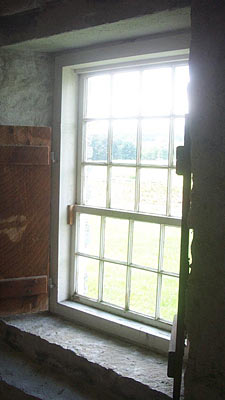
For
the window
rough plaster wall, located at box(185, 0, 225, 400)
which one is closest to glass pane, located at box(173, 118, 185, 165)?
the window

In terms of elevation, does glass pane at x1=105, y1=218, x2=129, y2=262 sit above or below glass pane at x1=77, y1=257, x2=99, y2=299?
above

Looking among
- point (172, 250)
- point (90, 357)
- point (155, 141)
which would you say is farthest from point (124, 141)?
point (90, 357)

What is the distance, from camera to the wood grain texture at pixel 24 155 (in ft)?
8.16

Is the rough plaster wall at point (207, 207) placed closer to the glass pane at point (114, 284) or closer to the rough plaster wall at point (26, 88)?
the glass pane at point (114, 284)

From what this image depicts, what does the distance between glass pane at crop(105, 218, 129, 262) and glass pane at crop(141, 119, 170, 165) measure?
470 mm

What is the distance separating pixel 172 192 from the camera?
232 cm

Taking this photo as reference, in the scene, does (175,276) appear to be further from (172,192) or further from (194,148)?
(194,148)

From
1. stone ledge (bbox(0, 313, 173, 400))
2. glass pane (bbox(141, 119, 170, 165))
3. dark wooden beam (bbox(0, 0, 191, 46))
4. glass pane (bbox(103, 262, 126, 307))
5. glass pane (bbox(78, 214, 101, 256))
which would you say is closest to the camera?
dark wooden beam (bbox(0, 0, 191, 46))

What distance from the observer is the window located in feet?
7.61

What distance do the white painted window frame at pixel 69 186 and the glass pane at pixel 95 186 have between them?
98mm

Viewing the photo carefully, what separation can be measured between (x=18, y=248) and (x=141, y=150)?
3.58 ft

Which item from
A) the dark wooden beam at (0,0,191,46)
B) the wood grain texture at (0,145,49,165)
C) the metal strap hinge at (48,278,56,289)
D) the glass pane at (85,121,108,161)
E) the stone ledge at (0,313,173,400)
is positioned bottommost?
the stone ledge at (0,313,173,400)

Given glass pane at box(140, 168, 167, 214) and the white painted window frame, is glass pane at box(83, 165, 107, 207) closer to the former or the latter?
the white painted window frame

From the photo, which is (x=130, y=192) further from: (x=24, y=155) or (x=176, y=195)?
(x=24, y=155)
